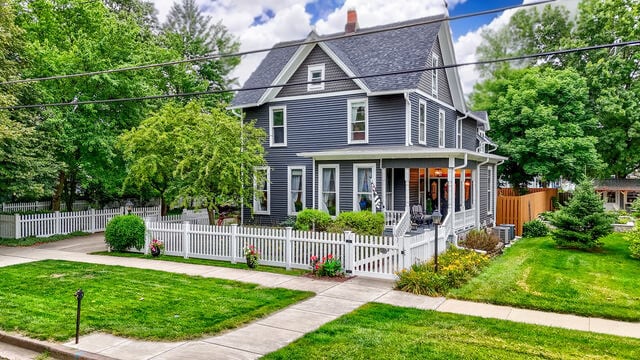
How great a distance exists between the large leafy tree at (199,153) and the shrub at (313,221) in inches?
91.7

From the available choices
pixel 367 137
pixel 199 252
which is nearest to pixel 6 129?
pixel 199 252

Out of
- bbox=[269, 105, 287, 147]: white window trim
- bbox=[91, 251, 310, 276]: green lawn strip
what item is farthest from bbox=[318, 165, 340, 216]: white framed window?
bbox=[91, 251, 310, 276]: green lawn strip

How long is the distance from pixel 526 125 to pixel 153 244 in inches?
895

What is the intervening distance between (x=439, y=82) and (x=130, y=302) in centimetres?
1636

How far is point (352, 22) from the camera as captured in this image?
21.5 meters

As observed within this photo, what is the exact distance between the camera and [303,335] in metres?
7.01

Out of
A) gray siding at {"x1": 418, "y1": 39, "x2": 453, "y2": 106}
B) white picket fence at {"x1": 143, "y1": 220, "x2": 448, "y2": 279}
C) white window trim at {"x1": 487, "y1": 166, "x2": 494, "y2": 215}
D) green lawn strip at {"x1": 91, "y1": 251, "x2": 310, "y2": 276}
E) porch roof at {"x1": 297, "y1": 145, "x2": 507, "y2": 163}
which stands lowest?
green lawn strip at {"x1": 91, "y1": 251, "x2": 310, "y2": 276}

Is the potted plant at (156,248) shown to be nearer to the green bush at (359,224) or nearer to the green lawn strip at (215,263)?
the green lawn strip at (215,263)

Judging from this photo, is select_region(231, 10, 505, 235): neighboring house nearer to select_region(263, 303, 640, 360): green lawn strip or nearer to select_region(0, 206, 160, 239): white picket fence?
select_region(0, 206, 160, 239): white picket fence

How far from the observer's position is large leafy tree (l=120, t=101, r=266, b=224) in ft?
47.8

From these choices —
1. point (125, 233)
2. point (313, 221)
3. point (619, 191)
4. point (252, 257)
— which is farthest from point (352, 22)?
point (619, 191)

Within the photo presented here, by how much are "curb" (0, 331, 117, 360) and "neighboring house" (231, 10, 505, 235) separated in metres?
11.0

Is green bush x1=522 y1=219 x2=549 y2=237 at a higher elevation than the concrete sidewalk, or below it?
higher

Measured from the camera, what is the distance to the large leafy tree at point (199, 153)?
1456cm
